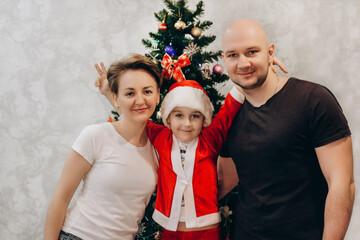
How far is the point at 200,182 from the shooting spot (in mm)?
1696

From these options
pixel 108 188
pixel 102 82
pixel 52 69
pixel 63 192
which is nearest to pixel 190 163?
pixel 108 188

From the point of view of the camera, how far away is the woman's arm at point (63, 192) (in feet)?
5.16

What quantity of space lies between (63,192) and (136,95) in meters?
0.67

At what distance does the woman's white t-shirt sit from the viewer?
159 centimetres

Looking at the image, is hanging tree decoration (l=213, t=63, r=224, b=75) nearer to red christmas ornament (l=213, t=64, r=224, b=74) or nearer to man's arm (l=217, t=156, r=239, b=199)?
red christmas ornament (l=213, t=64, r=224, b=74)

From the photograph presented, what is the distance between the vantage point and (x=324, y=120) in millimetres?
1320

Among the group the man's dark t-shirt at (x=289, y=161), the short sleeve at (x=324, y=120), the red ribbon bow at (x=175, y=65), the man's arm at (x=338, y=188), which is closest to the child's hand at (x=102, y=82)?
the red ribbon bow at (x=175, y=65)

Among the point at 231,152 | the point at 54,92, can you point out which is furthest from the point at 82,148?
the point at 54,92

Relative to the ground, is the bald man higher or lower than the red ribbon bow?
lower

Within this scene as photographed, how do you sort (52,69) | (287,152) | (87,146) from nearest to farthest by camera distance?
(287,152)
(87,146)
(52,69)

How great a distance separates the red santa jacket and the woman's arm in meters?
0.47

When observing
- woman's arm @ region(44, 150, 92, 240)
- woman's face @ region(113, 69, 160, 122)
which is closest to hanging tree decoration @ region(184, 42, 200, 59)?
woman's face @ region(113, 69, 160, 122)

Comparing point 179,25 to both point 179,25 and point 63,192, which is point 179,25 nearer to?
point 179,25

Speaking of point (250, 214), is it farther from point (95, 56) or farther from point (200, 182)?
point (95, 56)
